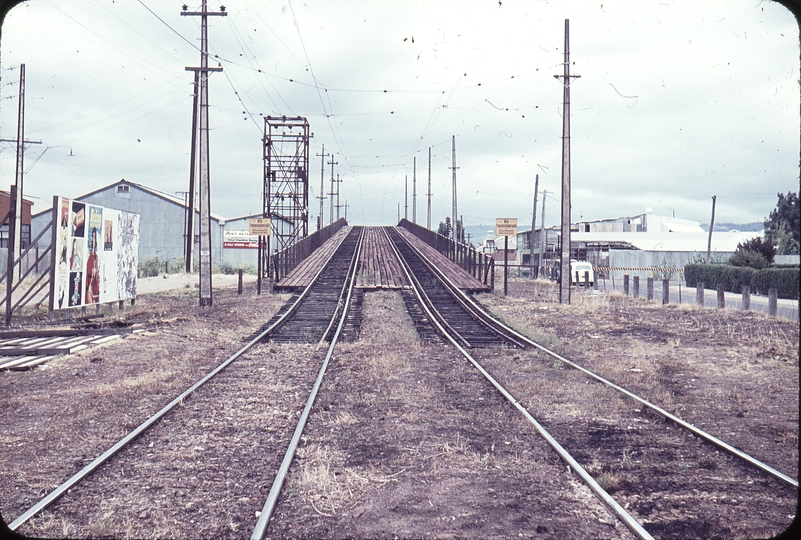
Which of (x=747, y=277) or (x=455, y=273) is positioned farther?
(x=747, y=277)

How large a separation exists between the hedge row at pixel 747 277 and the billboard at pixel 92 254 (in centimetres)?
2050

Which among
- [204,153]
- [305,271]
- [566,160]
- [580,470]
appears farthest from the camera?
[305,271]

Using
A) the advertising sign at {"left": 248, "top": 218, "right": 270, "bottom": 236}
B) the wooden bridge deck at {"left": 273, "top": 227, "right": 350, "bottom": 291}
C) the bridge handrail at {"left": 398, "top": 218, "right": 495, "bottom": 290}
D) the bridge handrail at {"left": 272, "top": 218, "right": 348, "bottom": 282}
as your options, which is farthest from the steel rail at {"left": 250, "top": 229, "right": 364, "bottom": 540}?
the bridge handrail at {"left": 398, "top": 218, "right": 495, "bottom": 290}

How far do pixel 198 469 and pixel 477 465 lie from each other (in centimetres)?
231

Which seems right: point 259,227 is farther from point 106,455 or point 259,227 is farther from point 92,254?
point 106,455

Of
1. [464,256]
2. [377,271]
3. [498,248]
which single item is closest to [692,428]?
[377,271]

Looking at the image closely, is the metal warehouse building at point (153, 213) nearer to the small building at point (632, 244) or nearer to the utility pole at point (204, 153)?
the small building at point (632, 244)

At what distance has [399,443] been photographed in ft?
19.6

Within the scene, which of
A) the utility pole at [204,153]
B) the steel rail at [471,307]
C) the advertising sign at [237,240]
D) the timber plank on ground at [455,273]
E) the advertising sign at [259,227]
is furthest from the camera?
the advertising sign at [237,240]

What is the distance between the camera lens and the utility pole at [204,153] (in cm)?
1873

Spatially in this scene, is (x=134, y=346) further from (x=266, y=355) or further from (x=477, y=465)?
(x=477, y=465)

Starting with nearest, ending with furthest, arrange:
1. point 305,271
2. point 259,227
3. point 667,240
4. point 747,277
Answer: point 259,227
point 305,271
point 747,277
point 667,240

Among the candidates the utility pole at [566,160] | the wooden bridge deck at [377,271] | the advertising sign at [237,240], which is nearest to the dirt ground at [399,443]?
the utility pole at [566,160]

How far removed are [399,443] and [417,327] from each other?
352 inches
